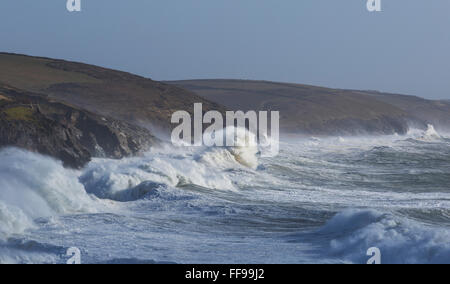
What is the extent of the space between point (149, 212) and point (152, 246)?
4.62 m

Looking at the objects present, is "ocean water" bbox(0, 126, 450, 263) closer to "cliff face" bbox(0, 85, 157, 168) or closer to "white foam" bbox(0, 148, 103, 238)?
"white foam" bbox(0, 148, 103, 238)

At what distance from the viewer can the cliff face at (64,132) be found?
2855 cm

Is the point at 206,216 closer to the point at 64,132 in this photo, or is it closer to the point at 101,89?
the point at 64,132

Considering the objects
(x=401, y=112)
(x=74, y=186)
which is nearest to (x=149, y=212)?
(x=74, y=186)

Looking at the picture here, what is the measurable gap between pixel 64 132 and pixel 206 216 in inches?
495

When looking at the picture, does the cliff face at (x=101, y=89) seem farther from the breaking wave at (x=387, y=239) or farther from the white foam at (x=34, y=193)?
the breaking wave at (x=387, y=239)

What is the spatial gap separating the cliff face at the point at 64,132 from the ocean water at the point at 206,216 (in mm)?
3087

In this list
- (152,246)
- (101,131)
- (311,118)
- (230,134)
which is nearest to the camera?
(152,246)

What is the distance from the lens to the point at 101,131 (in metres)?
36.1

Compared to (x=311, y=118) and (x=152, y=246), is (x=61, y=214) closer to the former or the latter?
(x=152, y=246)

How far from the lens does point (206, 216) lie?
62.3 ft

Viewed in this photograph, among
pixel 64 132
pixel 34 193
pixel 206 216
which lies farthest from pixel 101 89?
pixel 34 193

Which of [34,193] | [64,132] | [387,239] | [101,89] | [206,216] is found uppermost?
[101,89]

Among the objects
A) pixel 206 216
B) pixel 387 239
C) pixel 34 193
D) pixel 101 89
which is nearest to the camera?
pixel 387 239
